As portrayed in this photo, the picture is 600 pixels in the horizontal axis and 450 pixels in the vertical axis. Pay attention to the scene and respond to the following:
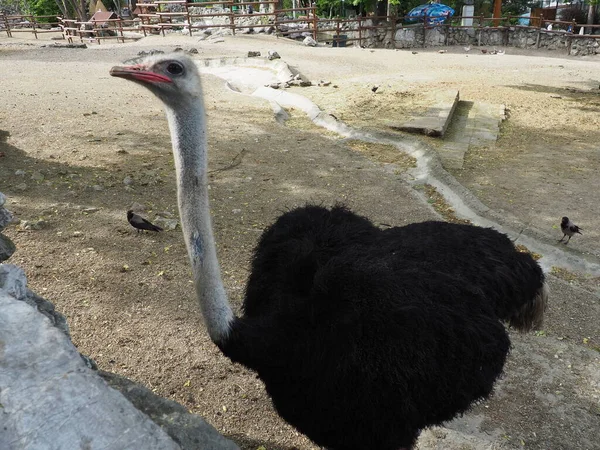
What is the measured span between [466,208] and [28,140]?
182 inches

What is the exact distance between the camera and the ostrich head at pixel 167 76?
1877 millimetres

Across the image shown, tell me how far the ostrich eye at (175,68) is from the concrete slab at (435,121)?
18.6ft

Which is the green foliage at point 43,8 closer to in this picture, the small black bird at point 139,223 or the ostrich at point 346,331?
the small black bird at point 139,223

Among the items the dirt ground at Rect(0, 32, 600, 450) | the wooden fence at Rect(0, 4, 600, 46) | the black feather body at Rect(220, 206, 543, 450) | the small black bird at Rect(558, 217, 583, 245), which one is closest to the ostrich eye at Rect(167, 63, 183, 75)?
the black feather body at Rect(220, 206, 543, 450)

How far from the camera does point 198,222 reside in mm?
1887

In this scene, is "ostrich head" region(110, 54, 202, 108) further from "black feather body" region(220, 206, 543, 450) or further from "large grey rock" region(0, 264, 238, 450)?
"large grey rock" region(0, 264, 238, 450)

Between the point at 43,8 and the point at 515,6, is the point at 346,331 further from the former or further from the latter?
the point at 43,8

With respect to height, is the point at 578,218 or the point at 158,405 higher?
the point at 158,405

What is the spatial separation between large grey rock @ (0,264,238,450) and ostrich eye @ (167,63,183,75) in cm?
100

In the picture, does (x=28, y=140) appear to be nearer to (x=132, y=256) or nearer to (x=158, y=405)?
(x=132, y=256)

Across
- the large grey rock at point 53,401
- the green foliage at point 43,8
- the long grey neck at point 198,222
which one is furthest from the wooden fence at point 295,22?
the large grey rock at point 53,401

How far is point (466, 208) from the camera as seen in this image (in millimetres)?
4945

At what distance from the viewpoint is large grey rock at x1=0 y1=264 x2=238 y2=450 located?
36.2 inches


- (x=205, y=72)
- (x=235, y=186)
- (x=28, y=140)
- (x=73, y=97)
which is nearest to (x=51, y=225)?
(x=235, y=186)
